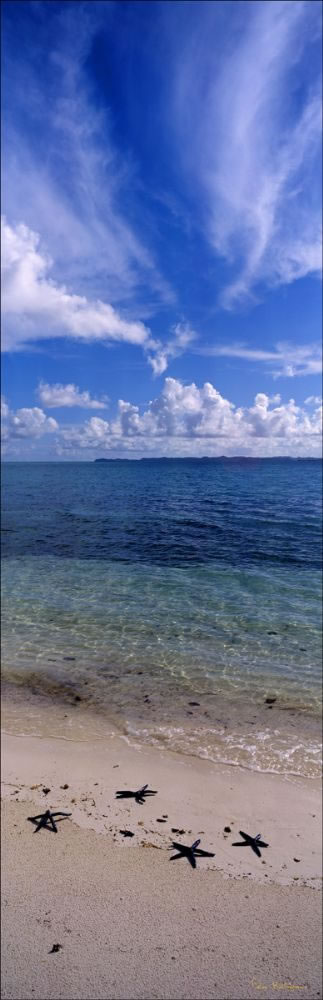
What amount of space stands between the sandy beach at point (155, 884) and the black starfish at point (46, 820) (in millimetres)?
104

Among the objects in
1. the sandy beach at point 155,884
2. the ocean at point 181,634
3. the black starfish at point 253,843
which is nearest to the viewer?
A: the sandy beach at point 155,884

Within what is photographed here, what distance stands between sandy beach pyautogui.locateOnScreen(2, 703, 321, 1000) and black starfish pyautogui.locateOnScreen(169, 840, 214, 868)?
10 cm

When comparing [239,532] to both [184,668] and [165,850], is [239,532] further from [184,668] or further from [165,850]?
[165,850]

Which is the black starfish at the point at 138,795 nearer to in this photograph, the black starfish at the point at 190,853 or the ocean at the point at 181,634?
the black starfish at the point at 190,853

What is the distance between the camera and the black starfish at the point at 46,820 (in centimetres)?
Answer: 729

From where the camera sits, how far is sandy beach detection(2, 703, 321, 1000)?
492 centimetres

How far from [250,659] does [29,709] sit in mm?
7311

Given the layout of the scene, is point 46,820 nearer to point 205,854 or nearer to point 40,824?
point 40,824

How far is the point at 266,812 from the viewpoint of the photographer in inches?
311

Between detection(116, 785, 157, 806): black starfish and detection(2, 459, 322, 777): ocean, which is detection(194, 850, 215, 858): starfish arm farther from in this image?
detection(2, 459, 322, 777): ocean

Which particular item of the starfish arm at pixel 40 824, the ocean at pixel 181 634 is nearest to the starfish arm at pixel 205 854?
the starfish arm at pixel 40 824

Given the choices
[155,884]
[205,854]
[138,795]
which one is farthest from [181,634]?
[155,884]

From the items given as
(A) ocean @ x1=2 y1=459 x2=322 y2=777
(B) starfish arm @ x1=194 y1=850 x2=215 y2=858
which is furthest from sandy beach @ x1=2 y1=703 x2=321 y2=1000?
(A) ocean @ x1=2 y1=459 x2=322 y2=777

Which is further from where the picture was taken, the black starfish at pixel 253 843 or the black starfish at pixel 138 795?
the black starfish at pixel 138 795
